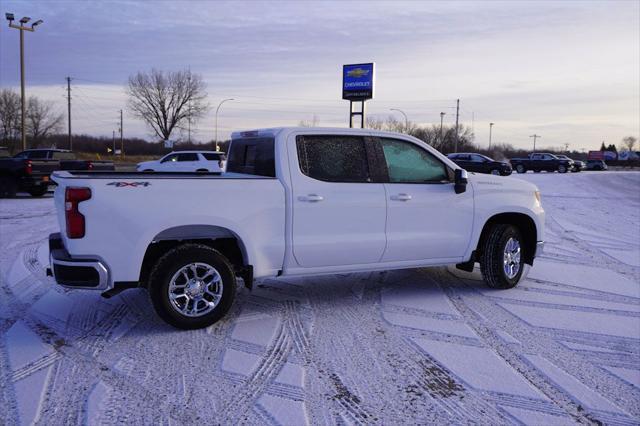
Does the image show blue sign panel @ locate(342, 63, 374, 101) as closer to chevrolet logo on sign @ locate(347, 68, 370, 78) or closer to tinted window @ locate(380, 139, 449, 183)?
chevrolet logo on sign @ locate(347, 68, 370, 78)

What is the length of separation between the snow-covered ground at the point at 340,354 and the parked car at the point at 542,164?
38.7 meters

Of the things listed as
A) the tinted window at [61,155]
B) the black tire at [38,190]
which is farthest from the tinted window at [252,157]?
the tinted window at [61,155]

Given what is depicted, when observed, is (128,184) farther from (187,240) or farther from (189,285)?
(189,285)

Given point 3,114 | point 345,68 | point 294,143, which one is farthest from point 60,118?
point 294,143

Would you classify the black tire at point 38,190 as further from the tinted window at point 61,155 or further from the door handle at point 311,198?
the door handle at point 311,198

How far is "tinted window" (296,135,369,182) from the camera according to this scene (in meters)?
5.38

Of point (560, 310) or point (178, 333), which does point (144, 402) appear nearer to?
point (178, 333)

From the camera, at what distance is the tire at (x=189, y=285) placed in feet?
15.5

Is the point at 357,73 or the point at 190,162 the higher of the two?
the point at 357,73

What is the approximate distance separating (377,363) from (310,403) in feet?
2.81

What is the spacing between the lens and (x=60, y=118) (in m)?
75.5

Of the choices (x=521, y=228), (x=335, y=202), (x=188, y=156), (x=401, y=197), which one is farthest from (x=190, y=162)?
(x=335, y=202)

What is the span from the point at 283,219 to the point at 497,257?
2768 mm

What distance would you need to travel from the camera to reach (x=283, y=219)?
5125 millimetres
